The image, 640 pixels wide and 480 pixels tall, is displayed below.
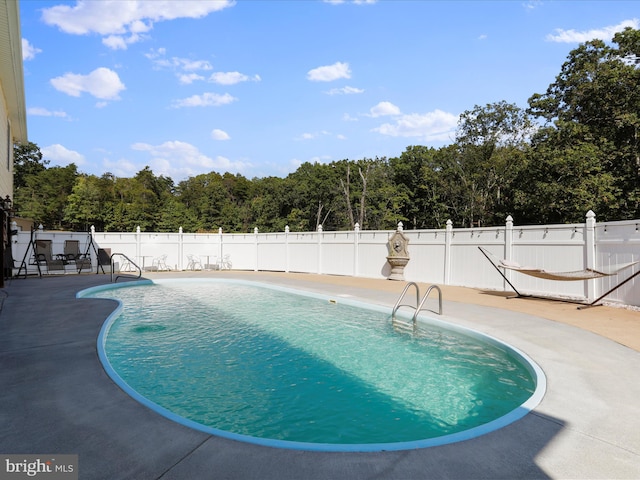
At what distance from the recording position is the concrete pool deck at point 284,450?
2.05m

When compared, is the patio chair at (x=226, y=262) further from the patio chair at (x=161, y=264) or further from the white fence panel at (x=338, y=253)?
the white fence panel at (x=338, y=253)

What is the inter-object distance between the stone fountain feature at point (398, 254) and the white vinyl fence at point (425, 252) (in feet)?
0.56

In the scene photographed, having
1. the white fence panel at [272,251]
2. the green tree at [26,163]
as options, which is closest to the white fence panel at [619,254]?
the white fence panel at [272,251]

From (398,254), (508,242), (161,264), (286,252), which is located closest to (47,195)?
(161,264)

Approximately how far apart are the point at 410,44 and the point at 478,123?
53.4 ft

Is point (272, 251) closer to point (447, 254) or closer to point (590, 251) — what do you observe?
→ point (447, 254)

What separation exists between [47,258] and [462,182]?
85.7 ft

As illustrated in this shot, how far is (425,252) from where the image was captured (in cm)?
1180

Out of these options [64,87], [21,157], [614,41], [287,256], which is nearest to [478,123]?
[614,41]

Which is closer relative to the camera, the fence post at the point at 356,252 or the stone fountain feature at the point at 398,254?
the stone fountain feature at the point at 398,254

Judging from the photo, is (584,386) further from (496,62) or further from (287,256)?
(287,256)

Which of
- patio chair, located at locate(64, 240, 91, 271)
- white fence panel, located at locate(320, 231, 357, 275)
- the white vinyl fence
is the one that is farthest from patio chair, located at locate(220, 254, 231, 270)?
patio chair, located at locate(64, 240, 91, 271)

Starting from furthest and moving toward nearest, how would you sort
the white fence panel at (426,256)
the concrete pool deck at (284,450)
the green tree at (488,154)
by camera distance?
the green tree at (488,154), the white fence panel at (426,256), the concrete pool deck at (284,450)

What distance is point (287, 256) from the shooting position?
16422 millimetres
